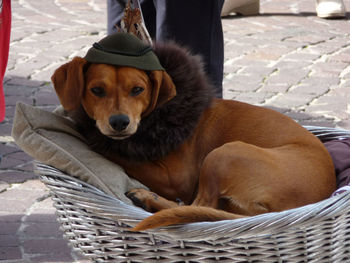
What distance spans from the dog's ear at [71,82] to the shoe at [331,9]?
597 centimetres

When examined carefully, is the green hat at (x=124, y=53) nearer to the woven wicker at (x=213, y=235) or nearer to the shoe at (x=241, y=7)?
the woven wicker at (x=213, y=235)

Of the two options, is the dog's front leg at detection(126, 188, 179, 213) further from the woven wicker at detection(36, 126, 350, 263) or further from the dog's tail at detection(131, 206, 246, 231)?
the dog's tail at detection(131, 206, 246, 231)

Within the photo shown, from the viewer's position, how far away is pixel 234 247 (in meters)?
2.34

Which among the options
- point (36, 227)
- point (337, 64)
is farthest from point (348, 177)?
point (337, 64)

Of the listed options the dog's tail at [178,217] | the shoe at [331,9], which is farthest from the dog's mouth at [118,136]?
the shoe at [331,9]

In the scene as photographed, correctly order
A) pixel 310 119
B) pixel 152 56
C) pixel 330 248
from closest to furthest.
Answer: pixel 330 248 < pixel 152 56 < pixel 310 119

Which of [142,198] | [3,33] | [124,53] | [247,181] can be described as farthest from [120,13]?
[247,181]

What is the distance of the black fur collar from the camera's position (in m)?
2.94

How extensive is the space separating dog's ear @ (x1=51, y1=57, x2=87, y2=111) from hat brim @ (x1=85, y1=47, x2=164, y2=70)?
0.21 feet

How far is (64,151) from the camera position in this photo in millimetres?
2768

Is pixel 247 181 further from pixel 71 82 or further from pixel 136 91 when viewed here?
pixel 71 82

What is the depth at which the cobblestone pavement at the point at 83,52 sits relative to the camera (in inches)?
145

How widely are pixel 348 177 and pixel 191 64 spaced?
895 mm

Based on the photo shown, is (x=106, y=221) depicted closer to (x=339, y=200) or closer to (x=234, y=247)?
(x=234, y=247)
